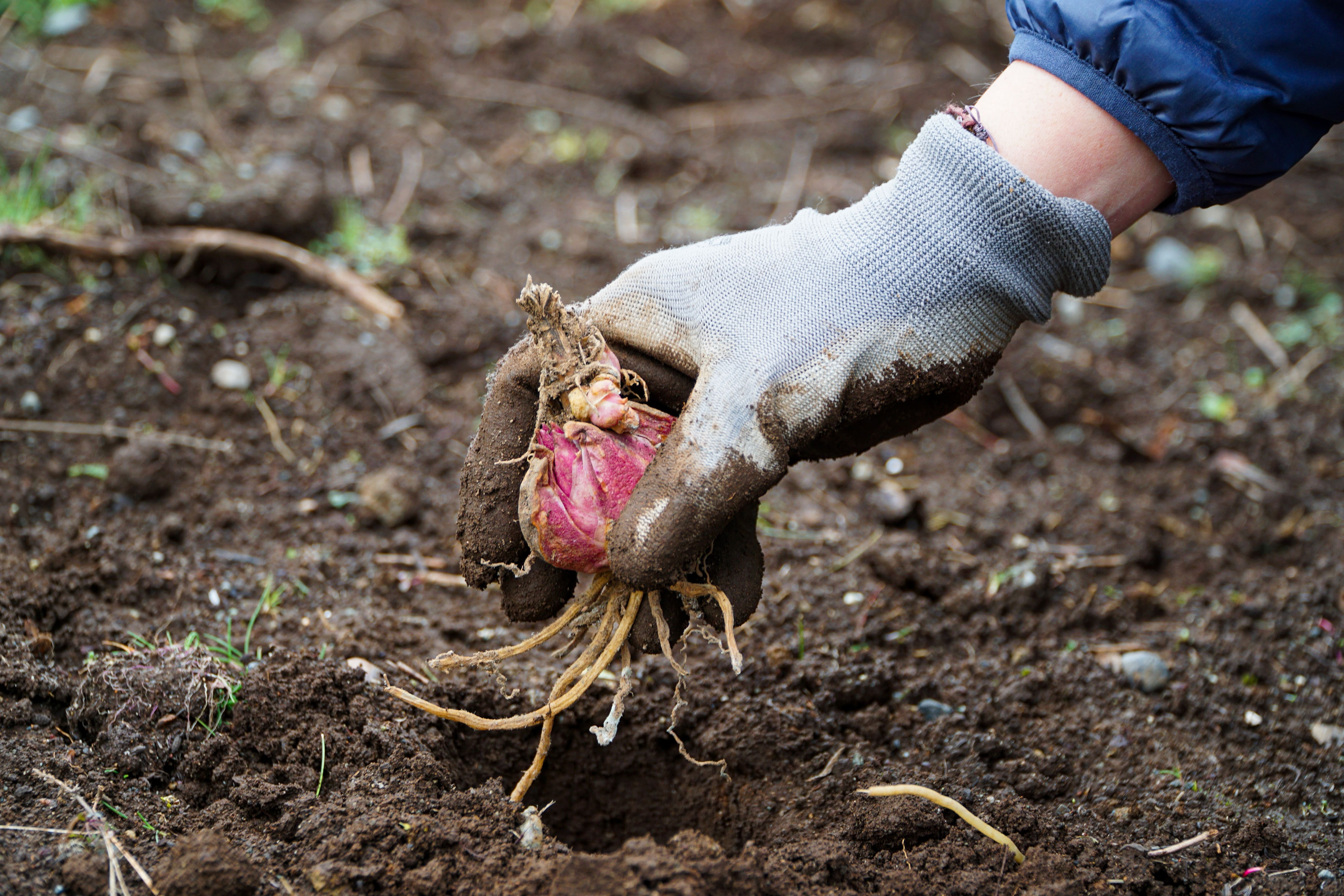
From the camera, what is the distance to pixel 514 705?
2.01 m

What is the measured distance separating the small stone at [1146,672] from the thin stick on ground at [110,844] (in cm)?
206

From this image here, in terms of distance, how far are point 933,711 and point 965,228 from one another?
1070 millimetres

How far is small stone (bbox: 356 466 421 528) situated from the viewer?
2.49 metres

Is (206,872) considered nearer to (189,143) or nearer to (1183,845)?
(1183,845)

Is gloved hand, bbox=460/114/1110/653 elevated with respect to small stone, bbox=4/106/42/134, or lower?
elevated

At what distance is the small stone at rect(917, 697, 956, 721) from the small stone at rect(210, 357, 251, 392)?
A: 2.04 meters

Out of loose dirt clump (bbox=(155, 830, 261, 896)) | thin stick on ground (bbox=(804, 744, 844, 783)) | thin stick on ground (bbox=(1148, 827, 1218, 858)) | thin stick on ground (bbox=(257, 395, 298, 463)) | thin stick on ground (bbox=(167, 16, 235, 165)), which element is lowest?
thin stick on ground (bbox=(257, 395, 298, 463))

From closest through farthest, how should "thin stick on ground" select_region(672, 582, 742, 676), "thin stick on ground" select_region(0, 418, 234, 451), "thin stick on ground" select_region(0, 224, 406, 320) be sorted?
"thin stick on ground" select_region(672, 582, 742, 676)
"thin stick on ground" select_region(0, 418, 234, 451)
"thin stick on ground" select_region(0, 224, 406, 320)

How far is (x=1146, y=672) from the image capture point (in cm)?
226

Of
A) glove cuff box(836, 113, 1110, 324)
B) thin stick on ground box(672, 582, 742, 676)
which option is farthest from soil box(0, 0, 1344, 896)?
glove cuff box(836, 113, 1110, 324)

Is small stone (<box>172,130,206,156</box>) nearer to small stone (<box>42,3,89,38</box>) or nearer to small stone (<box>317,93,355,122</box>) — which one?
small stone (<box>317,93,355,122</box>)

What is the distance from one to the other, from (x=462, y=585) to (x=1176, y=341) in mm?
2848

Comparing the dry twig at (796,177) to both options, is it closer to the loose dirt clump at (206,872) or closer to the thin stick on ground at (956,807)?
the thin stick on ground at (956,807)

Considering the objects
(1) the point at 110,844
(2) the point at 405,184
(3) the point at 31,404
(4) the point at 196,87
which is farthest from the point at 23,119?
(1) the point at 110,844
